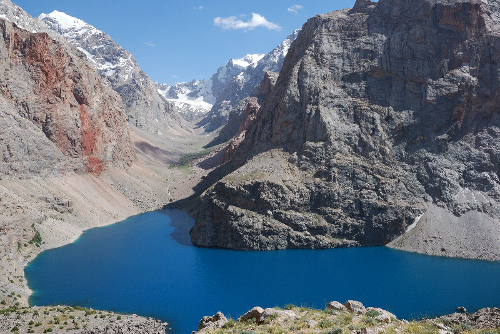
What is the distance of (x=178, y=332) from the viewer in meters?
36.5

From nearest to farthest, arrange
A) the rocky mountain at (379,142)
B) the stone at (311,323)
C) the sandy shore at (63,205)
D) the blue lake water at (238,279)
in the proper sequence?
1. the stone at (311,323)
2. the blue lake water at (238,279)
3. the sandy shore at (63,205)
4. the rocky mountain at (379,142)

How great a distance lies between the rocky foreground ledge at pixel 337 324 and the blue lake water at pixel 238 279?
13954 mm

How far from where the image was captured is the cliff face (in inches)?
3111

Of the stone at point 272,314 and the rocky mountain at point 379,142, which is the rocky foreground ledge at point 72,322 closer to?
the stone at point 272,314

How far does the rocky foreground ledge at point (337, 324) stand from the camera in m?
20.6

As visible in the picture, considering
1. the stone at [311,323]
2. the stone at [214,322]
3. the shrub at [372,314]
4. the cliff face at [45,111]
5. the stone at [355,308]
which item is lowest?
the stone at [214,322]

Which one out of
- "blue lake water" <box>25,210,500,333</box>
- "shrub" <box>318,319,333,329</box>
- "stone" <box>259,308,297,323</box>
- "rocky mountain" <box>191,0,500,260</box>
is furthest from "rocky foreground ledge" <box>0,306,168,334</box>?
"rocky mountain" <box>191,0,500,260</box>

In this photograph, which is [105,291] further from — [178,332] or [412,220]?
[412,220]

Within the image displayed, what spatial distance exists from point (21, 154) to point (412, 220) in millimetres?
74562

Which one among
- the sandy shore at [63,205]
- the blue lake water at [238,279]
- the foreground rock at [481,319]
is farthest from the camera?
the sandy shore at [63,205]

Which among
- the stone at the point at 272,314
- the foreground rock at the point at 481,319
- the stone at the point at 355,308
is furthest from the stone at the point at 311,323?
the foreground rock at the point at 481,319

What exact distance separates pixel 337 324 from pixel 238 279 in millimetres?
31800

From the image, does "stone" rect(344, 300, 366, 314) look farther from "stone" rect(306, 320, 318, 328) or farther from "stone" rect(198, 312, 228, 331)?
"stone" rect(198, 312, 228, 331)

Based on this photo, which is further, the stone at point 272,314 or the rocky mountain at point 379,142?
the rocky mountain at point 379,142
